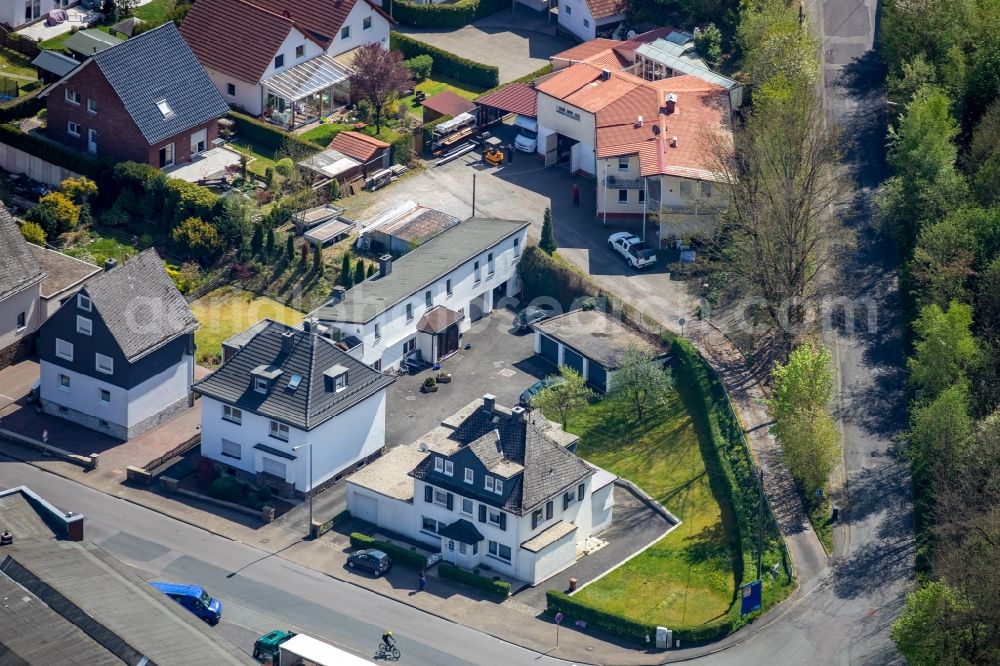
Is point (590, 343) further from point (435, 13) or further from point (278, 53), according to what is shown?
point (435, 13)

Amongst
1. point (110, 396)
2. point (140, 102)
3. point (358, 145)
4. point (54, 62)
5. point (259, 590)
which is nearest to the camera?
point (259, 590)

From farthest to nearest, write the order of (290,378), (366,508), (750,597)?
(290,378), (366,508), (750,597)

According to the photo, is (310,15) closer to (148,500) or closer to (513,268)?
(513,268)

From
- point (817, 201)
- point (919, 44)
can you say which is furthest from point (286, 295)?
point (919, 44)

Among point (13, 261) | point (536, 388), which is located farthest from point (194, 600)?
point (13, 261)

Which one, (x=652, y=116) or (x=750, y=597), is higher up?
(x=652, y=116)

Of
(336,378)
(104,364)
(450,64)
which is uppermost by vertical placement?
(450,64)

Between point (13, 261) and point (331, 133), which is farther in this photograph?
point (331, 133)

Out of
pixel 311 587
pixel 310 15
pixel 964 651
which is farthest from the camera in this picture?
pixel 310 15
